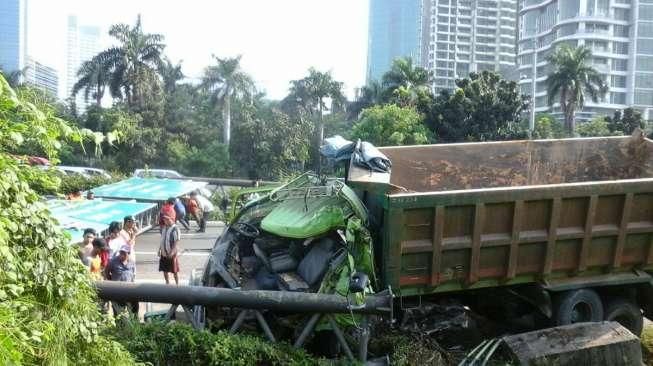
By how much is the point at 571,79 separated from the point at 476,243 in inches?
1960

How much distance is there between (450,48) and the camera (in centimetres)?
11738

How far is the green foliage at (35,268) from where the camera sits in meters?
2.70

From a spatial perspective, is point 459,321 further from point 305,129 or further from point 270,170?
point 305,129

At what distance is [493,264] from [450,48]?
11650 cm

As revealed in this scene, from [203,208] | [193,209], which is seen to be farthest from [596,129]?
[193,209]

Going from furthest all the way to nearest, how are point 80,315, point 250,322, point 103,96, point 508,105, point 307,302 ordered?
point 103,96 < point 508,105 < point 250,322 < point 307,302 < point 80,315

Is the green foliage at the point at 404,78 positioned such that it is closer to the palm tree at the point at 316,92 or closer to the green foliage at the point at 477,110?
the palm tree at the point at 316,92

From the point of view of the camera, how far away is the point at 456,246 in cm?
582

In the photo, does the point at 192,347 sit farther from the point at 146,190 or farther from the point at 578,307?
the point at 146,190

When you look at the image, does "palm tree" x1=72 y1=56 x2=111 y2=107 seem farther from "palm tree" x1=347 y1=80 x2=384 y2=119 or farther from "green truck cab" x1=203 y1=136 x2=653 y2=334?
"green truck cab" x1=203 y1=136 x2=653 y2=334

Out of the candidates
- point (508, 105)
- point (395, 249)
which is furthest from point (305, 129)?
point (395, 249)

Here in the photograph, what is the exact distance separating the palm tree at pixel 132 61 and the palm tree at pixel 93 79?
40 cm

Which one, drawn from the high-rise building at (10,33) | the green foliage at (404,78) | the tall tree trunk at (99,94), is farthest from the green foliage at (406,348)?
the high-rise building at (10,33)

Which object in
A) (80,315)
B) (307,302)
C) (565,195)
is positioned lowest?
(307,302)
